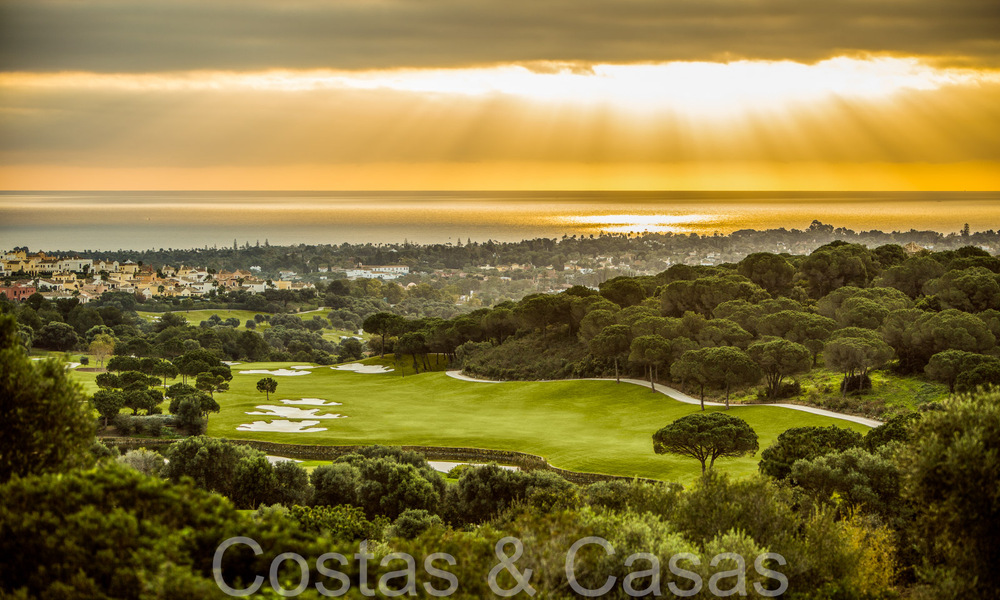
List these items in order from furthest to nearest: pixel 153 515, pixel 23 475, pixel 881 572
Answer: pixel 881 572 → pixel 23 475 → pixel 153 515

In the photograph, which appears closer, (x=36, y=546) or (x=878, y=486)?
(x=36, y=546)

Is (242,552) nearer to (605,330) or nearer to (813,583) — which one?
(813,583)

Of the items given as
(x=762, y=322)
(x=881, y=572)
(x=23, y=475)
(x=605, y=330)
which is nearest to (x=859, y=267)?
(x=762, y=322)

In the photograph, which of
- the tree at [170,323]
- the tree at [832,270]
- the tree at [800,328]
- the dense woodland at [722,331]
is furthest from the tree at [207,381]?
the tree at [170,323]

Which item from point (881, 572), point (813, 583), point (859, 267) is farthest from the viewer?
point (859, 267)

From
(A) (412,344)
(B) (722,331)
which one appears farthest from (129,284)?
(B) (722,331)

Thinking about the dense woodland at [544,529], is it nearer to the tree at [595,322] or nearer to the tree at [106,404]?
the tree at [106,404]
